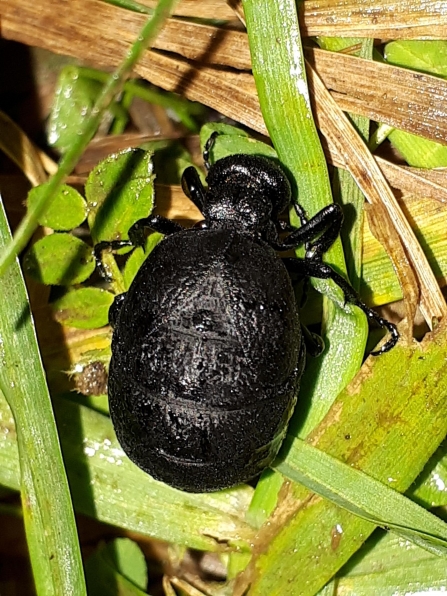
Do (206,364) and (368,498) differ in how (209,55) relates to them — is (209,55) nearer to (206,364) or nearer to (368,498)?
(206,364)

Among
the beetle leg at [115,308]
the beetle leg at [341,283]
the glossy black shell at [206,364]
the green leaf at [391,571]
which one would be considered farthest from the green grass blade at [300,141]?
the beetle leg at [115,308]

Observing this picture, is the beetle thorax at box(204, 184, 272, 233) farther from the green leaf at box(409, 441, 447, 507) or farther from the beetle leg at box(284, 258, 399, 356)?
the green leaf at box(409, 441, 447, 507)

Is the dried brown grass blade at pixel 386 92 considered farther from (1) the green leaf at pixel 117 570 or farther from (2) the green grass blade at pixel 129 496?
(1) the green leaf at pixel 117 570

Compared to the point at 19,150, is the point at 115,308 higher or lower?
lower

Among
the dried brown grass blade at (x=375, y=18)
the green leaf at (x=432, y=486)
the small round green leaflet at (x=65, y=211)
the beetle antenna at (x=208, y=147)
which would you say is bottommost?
the green leaf at (x=432, y=486)

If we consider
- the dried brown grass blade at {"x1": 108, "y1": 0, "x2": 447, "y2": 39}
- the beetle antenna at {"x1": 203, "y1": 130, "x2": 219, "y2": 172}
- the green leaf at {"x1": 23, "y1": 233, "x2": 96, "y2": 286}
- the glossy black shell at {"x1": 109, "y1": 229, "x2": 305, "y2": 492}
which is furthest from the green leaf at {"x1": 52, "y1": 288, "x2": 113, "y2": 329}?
the dried brown grass blade at {"x1": 108, "y1": 0, "x2": 447, "y2": 39}

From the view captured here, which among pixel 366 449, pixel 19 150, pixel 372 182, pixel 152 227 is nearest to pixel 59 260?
pixel 152 227
